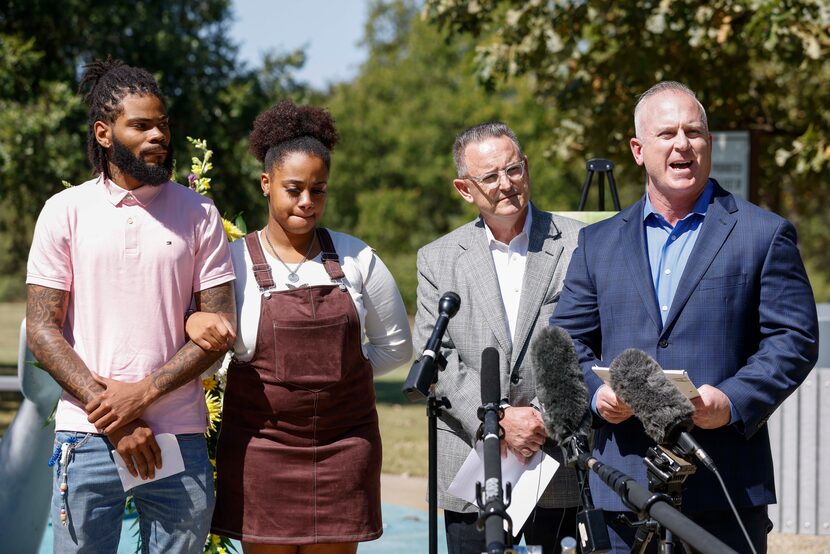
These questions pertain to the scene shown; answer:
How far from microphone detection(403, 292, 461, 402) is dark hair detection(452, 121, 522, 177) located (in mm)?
1177

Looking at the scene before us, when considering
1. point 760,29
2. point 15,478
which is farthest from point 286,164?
point 760,29

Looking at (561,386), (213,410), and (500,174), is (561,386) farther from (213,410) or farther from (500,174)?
(213,410)

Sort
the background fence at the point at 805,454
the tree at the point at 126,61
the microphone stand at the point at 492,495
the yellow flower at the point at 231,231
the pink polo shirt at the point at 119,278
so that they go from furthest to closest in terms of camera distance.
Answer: the tree at the point at 126,61
the background fence at the point at 805,454
the yellow flower at the point at 231,231
the pink polo shirt at the point at 119,278
the microphone stand at the point at 492,495

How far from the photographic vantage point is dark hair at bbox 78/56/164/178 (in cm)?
408

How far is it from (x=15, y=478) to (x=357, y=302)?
135 inches

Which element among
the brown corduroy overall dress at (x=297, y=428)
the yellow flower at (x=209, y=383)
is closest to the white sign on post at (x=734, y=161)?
the yellow flower at (x=209, y=383)

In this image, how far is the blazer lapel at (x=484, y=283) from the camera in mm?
4605

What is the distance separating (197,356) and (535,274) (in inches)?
59.2

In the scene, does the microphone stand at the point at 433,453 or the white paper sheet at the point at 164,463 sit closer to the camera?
the microphone stand at the point at 433,453

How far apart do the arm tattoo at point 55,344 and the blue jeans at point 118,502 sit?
19cm

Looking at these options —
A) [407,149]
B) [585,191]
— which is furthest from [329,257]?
[407,149]

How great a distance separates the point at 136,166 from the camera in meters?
4.03

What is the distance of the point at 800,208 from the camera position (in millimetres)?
18031

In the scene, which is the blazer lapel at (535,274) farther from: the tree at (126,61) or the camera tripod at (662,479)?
the tree at (126,61)
